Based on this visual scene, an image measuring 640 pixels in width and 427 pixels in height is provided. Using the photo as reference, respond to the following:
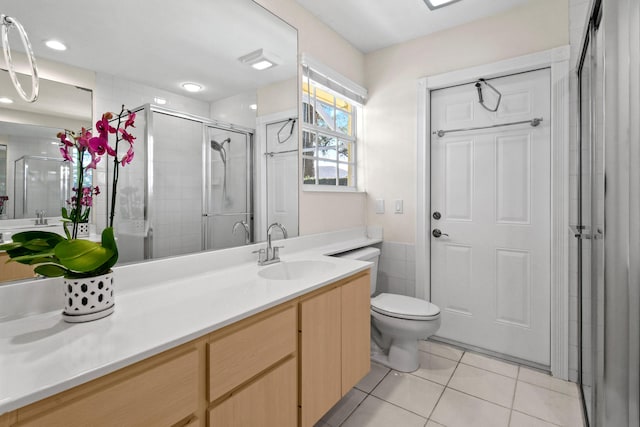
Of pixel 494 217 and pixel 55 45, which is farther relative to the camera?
pixel 494 217

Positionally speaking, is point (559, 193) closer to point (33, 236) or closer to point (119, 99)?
point (119, 99)

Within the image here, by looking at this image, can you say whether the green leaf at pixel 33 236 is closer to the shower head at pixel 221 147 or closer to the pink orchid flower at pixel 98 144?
the pink orchid flower at pixel 98 144

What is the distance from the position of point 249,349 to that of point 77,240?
25.1 inches

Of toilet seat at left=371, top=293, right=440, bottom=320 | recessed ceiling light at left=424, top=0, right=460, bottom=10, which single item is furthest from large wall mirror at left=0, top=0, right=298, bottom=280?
recessed ceiling light at left=424, top=0, right=460, bottom=10

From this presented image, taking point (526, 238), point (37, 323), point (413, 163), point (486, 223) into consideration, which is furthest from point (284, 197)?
point (526, 238)

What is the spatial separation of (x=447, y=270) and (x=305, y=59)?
1929mm

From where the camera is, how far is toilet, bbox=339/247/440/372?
6.64 feet

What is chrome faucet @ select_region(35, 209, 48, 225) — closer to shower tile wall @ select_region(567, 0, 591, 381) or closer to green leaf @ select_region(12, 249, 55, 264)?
green leaf @ select_region(12, 249, 55, 264)

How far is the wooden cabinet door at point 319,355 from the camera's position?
1.34 m

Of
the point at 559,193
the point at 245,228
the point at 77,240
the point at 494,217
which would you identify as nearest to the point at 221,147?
the point at 245,228

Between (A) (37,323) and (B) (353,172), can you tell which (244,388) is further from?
(B) (353,172)

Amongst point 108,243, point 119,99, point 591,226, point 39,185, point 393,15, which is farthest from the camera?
point 393,15

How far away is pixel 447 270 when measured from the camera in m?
2.53

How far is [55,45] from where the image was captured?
1144mm
